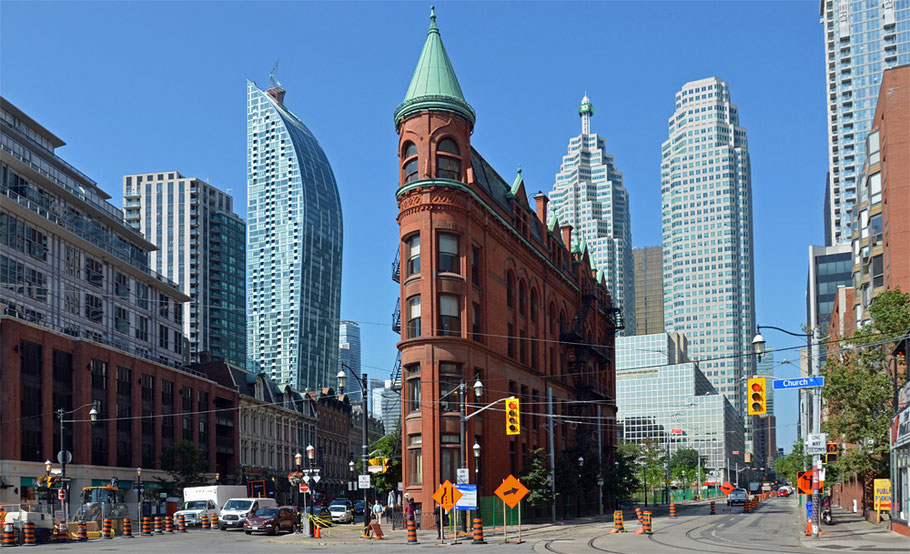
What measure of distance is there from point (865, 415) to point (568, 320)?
3086 centimetres

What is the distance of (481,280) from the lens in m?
56.8

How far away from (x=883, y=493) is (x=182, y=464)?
58077 mm

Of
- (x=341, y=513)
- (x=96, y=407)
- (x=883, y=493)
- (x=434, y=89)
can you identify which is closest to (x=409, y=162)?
(x=434, y=89)

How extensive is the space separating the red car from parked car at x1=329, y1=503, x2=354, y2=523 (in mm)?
14470

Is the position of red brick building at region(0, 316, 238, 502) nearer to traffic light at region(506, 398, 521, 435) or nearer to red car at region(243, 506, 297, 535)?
red car at region(243, 506, 297, 535)

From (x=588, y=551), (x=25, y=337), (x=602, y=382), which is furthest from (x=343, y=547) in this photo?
(x=602, y=382)

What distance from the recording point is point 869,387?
49312 millimetres

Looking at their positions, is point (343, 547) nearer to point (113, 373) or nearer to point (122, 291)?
point (113, 373)

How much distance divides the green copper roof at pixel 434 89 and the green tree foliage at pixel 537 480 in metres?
20.5

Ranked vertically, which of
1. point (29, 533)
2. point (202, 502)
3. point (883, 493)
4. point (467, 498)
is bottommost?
point (202, 502)

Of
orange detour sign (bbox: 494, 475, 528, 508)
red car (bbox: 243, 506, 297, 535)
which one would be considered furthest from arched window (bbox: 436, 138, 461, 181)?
orange detour sign (bbox: 494, 475, 528, 508)

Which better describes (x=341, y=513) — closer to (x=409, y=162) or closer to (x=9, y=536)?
(x=409, y=162)

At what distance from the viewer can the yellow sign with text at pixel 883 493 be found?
4538cm

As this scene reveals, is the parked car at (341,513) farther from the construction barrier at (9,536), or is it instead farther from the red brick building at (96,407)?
the construction barrier at (9,536)
